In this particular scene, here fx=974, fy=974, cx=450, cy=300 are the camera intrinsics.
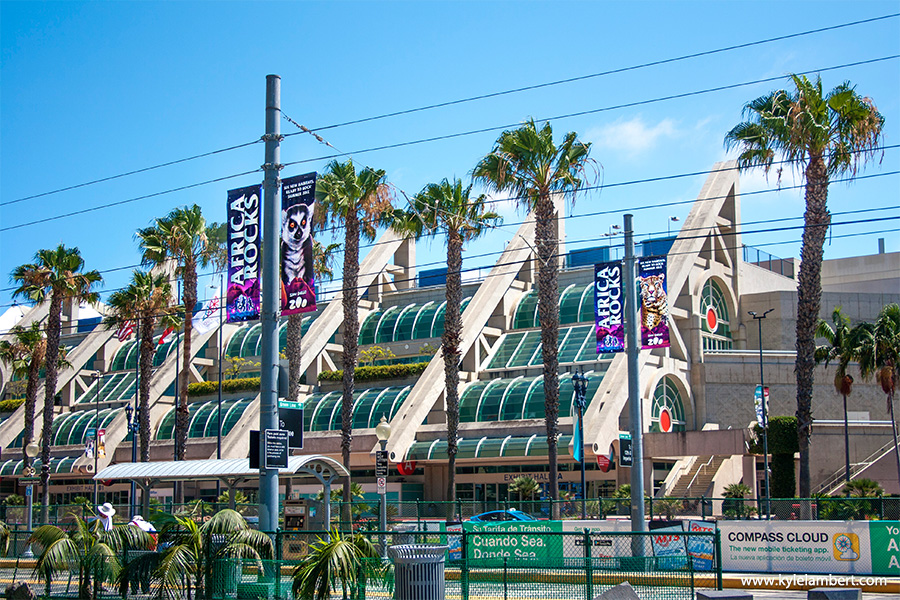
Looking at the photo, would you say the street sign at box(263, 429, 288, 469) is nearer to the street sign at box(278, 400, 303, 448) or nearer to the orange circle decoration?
the street sign at box(278, 400, 303, 448)

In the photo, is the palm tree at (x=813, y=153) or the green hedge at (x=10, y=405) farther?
the green hedge at (x=10, y=405)

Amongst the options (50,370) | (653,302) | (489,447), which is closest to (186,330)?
(50,370)

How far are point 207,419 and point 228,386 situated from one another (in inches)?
120

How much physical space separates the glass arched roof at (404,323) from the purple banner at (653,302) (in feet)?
113

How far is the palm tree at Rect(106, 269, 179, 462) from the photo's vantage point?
48.9 m

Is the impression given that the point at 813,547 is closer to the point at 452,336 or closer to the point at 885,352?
the point at 452,336

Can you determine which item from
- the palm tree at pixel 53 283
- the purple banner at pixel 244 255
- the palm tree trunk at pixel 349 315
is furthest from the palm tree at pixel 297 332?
the purple banner at pixel 244 255

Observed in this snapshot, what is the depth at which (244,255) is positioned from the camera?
62.2 ft

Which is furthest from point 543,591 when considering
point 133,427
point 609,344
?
point 133,427

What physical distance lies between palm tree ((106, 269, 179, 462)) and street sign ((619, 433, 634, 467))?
96.0 ft

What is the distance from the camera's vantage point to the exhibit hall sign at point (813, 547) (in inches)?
892

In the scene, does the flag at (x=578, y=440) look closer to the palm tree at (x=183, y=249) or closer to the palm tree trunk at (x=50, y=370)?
the palm tree at (x=183, y=249)
